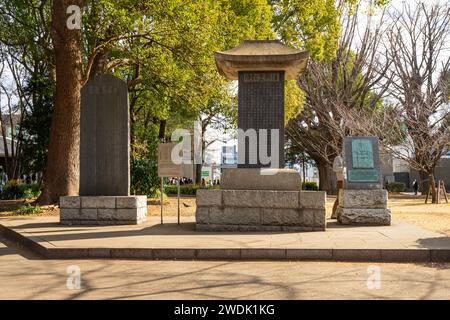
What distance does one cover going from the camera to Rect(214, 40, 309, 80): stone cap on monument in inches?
427

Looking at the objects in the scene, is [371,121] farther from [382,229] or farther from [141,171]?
[382,229]

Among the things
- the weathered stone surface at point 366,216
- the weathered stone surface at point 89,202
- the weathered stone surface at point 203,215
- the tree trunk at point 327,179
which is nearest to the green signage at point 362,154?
the weathered stone surface at point 366,216

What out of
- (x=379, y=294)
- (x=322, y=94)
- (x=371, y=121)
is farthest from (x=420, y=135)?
(x=379, y=294)

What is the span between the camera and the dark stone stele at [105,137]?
1147 cm

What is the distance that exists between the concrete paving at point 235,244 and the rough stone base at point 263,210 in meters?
0.40

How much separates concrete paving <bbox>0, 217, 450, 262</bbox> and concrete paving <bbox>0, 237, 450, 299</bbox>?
0.32m

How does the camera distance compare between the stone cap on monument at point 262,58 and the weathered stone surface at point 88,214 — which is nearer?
the stone cap on monument at point 262,58

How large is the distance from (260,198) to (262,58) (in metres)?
3.14

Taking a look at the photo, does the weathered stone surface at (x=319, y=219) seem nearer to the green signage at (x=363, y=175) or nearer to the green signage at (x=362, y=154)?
the green signage at (x=363, y=175)

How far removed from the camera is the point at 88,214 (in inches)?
455

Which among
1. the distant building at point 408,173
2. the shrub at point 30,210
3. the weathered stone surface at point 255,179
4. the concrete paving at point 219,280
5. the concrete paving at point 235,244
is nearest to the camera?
the concrete paving at point 219,280

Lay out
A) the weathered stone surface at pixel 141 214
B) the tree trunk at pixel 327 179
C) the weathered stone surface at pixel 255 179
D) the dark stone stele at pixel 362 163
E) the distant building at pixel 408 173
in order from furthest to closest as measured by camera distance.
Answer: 1. the distant building at pixel 408 173
2. the tree trunk at pixel 327 179
3. the dark stone stele at pixel 362 163
4. the weathered stone surface at pixel 141 214
5. the weathered stone surface at pixel 255 179

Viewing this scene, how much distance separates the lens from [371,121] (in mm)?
25781

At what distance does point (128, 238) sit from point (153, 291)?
3.78m
